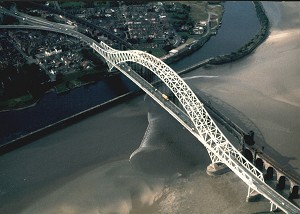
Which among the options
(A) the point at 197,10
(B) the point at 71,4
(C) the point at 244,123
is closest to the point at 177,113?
(C) the point at 244,123

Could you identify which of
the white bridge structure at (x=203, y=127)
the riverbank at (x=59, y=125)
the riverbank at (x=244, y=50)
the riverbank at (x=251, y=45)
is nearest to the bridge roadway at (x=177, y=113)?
the white bridge structure at (x=203, y=127)

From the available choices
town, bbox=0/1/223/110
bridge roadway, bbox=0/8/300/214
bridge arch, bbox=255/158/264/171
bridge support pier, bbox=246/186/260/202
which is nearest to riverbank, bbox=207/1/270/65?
town, bbox=0/1/223/110

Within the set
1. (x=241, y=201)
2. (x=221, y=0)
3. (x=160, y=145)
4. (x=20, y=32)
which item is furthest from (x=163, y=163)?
(x=221, y=0)

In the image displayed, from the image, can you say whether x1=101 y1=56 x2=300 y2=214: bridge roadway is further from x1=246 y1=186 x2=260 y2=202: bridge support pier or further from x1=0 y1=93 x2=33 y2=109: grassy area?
x1=0 y1=93 x2=33 y2=109: grassy area

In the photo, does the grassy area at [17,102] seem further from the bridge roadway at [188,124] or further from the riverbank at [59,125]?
the bridge roadway at [188,124]

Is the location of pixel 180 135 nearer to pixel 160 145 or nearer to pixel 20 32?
pixel 160 145

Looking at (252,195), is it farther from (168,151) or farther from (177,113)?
(177,113)

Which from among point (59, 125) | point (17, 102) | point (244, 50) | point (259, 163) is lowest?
point (259, 163)

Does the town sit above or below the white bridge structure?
above
